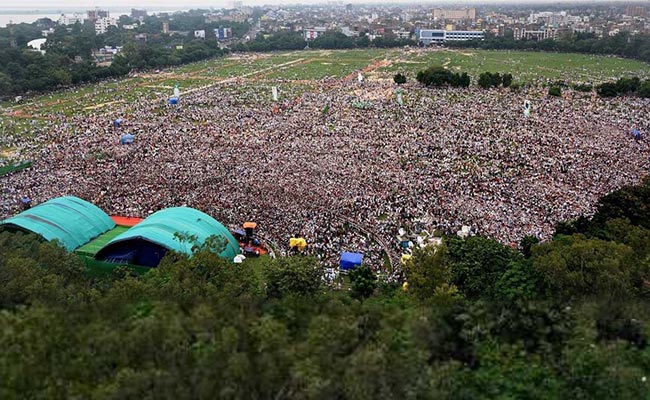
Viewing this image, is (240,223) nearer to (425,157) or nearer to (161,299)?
(161,299)

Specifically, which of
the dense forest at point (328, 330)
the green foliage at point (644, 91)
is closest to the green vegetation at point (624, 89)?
the green foliage at point (644, 91)

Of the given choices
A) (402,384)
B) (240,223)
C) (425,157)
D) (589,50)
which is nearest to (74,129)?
(240,223)

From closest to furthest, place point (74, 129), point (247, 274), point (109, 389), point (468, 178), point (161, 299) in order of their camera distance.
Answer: point (109, 389) → point (161, 299) → point (247, 274) → point (468, 178) → point (74, 129)

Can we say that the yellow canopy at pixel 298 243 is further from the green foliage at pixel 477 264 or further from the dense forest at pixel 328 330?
the green foliage at pixel 477 264

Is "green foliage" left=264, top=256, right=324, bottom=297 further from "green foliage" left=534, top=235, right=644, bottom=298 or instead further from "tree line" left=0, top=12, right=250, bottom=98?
"tree line" left=0, top=12, right=250, bottom=98

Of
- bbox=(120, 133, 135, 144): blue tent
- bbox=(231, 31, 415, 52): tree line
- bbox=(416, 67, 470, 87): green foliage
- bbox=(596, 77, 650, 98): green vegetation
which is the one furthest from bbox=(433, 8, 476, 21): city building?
bbox=(120, 133, 135, 144): blue tent

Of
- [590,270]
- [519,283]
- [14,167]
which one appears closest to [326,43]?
[14,167]

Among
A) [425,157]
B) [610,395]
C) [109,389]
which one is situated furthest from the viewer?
[425,157]
